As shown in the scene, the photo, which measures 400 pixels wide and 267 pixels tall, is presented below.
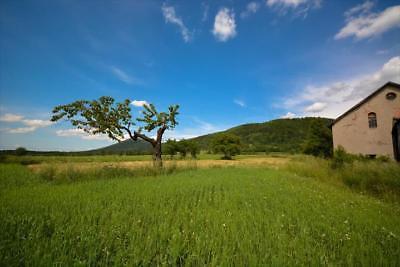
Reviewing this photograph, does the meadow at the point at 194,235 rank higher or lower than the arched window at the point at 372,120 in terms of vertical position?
lower

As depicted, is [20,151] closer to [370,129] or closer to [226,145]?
[226,145]

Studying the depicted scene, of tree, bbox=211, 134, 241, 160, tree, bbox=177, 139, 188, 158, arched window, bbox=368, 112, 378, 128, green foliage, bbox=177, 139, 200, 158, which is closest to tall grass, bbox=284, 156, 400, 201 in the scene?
arched window, bbox=368, 112, 378, 128

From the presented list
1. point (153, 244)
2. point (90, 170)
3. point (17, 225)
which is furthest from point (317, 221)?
point (90, 170)

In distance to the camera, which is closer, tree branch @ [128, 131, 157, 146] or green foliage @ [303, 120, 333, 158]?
tree branch @ [128, 131, 157, 146]

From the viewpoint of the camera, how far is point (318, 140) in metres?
45.2

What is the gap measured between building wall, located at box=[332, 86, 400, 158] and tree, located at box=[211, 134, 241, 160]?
3793 cm

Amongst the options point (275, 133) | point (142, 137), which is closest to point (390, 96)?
point (142, 137)

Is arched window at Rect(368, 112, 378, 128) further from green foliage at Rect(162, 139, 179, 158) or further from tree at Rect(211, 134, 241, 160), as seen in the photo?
green foliage at Rect(162, 139, 179, 158)

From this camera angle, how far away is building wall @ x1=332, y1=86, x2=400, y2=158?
23.3m

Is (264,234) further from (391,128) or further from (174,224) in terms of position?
(391,128)

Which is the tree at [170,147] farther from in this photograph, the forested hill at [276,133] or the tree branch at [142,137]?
the forested hill at [276,133]

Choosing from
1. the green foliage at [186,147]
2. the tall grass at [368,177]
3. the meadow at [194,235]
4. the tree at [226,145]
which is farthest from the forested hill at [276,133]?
the meadow at [194,235]

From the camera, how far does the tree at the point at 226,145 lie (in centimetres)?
6398

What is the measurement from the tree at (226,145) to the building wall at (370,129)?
Result: 3793 cm
